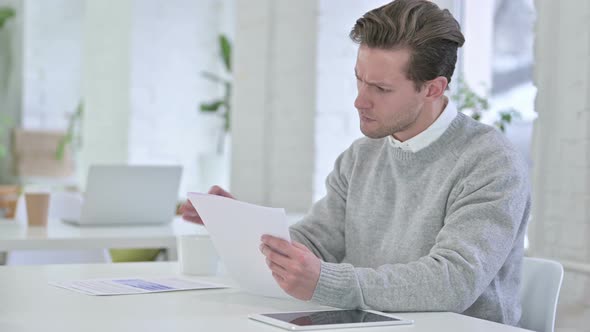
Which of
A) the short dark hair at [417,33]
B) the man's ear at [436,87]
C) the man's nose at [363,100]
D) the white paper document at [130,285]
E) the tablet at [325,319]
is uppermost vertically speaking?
the short dark hair at [417,33]

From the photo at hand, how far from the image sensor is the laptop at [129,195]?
9.25 ft

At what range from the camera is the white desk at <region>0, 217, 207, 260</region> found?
2422 mm

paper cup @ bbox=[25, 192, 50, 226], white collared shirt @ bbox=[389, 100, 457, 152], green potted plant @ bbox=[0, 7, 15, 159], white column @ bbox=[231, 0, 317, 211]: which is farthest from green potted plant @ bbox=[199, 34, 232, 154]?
white collared shirt @ bbox=[389, 100, 457, 152]

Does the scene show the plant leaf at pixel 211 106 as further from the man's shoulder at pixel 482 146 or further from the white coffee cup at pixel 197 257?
the man's shoulder at pixel 482 146

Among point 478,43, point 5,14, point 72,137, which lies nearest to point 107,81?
point 72,137

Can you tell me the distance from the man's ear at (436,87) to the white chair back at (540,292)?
385 millimetres

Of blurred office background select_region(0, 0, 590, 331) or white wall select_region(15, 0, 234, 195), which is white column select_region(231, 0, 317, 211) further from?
white wall select_region(15, 0, 234, 195)

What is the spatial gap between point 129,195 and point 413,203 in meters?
1.35

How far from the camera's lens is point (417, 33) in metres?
1.73

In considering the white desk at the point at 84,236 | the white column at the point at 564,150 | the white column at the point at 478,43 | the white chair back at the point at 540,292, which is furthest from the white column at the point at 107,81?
the white chair back at the point at 540,292

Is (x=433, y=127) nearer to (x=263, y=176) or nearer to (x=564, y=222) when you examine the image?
(x=564, y=222)

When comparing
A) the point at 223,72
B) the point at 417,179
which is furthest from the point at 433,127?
the point at 223,72

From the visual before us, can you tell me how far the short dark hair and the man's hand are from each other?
49 centimetres

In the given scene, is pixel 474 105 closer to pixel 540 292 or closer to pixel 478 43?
pixel 478 43
